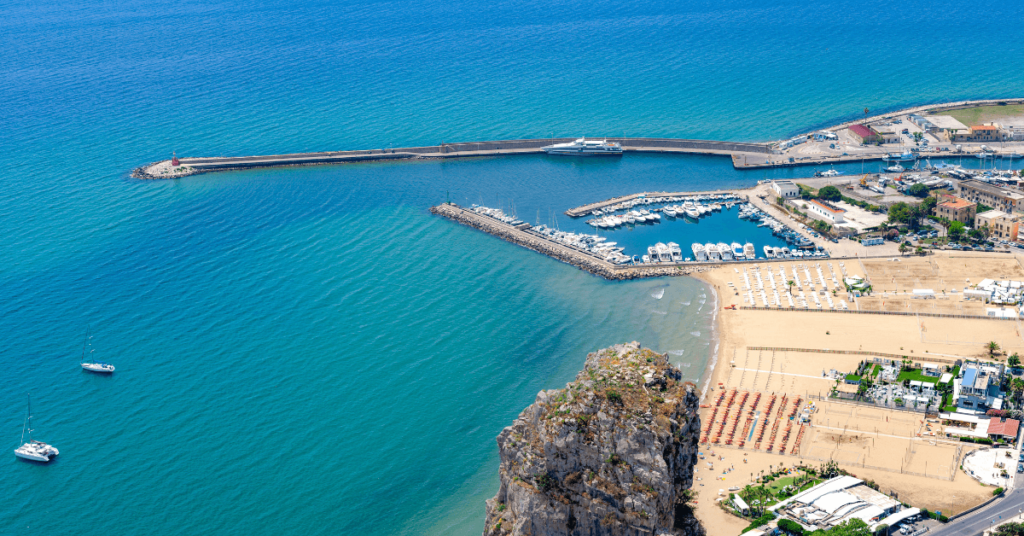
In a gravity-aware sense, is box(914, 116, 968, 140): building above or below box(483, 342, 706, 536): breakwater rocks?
above

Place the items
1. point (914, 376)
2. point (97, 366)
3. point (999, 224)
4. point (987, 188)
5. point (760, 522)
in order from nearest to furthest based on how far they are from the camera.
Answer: point (760, 522) < point (914, 376) < point (97, 366) < point (999, 224) < point (987, 188)

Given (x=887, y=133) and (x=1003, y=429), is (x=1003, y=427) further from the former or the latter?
(x=887, y=133)

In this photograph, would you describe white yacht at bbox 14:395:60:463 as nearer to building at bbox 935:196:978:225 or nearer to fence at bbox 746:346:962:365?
fence at bbox 746:346:962:365

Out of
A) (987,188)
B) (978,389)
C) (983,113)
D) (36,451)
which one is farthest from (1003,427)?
(983,113)

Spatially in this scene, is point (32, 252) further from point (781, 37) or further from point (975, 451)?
point (781, 37)

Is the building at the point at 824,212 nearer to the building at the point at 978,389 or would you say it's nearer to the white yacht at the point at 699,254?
the white yacht at the point at 699,254

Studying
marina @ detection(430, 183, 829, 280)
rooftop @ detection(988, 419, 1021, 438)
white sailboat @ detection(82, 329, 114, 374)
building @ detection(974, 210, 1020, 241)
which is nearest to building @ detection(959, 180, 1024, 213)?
building @ detection(974, 210, 1020, 241)

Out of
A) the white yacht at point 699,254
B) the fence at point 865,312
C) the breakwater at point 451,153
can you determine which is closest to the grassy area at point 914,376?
the fence at point 865,312
